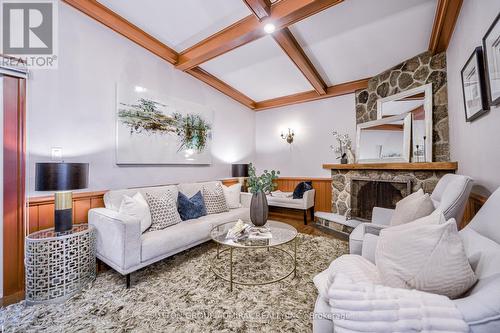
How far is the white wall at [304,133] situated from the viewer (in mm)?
4045

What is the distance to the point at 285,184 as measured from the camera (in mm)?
4723

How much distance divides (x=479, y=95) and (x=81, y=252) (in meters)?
3.45

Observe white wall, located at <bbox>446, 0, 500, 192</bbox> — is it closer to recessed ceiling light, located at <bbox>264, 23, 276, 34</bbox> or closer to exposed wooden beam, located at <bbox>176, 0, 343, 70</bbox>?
exposed wooden beam, located at <bbox>176, 0, 343, 70</bbox>

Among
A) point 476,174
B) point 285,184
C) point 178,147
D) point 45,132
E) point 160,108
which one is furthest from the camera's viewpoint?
point 285,184

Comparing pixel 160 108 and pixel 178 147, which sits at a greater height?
pixel 160 108

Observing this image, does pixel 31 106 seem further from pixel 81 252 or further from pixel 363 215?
pixel 363 215

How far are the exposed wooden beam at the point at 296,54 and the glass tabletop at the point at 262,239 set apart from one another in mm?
2214

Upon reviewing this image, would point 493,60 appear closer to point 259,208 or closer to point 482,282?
point 482,282

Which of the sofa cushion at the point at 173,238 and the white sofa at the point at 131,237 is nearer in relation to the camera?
the white sofa at the point at 131,237

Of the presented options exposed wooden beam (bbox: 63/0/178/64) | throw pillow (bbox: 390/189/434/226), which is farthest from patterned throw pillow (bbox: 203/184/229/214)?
throw pillow (bbox: 390/189/434/226)

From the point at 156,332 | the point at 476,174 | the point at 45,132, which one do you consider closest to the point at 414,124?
the point at 476,174

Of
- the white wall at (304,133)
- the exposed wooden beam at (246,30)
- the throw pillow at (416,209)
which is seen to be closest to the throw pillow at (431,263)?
the throw pillow at (416,209)

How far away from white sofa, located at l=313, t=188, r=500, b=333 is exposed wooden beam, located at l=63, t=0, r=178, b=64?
3.23 m

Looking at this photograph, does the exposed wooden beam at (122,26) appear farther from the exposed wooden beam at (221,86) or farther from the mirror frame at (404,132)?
the mirror frame at (404,132)
